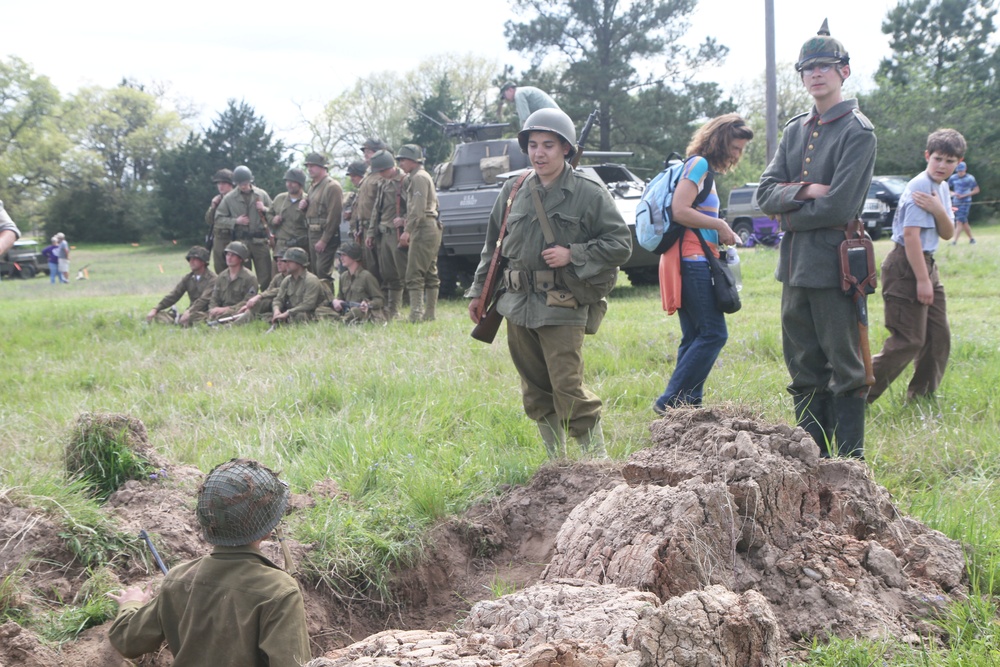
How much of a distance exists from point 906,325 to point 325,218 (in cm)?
774

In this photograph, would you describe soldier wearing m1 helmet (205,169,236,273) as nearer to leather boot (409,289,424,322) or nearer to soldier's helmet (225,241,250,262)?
soldier's helmet (225,241,250,262)

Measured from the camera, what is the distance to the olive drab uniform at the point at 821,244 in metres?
4.02

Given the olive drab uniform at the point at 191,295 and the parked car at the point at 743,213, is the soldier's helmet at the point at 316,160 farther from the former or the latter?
the parked car at the point at 743,213

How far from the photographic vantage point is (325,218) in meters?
11.3

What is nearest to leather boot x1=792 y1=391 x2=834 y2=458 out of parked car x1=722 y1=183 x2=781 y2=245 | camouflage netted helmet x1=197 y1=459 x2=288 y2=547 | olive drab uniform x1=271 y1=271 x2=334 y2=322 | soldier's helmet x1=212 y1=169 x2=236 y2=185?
camouflage netted helmet x1=197 y1=459 x2=288 y2=547

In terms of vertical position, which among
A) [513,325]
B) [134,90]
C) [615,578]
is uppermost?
[134,90]

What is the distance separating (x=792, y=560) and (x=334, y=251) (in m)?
9.37

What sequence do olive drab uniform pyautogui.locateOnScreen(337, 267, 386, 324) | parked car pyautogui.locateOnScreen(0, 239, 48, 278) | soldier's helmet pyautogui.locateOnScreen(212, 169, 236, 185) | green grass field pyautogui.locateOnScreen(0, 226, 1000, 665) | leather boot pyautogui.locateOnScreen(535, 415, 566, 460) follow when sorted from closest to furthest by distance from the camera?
green grass field pyautogui.locateOnScreen(0, 226, 1000, 665) < leather boot pyautogui.locateOnScreen(535, 415, 566, 460) < olive drab uniform pyautogui.locateOnScreen(337, 267, 386, 324) < soldier's helmet pyautogui.locateOnScreen(212, 169, 236, 185) < parked car pyautogui.locateOnScreen(0, 239, 48, 278)

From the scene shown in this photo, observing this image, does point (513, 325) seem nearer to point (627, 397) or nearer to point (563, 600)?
point (627, 397)

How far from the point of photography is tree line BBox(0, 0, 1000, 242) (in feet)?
106

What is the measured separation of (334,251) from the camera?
456 inches

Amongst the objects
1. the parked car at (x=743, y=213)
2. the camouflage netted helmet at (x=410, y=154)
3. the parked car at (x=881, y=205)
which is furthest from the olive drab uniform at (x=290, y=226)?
the parked car at (x=743, y=213)

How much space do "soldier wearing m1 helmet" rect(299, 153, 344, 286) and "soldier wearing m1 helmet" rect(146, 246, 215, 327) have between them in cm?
131

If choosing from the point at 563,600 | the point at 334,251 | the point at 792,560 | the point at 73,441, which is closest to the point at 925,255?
the point at 792,560
